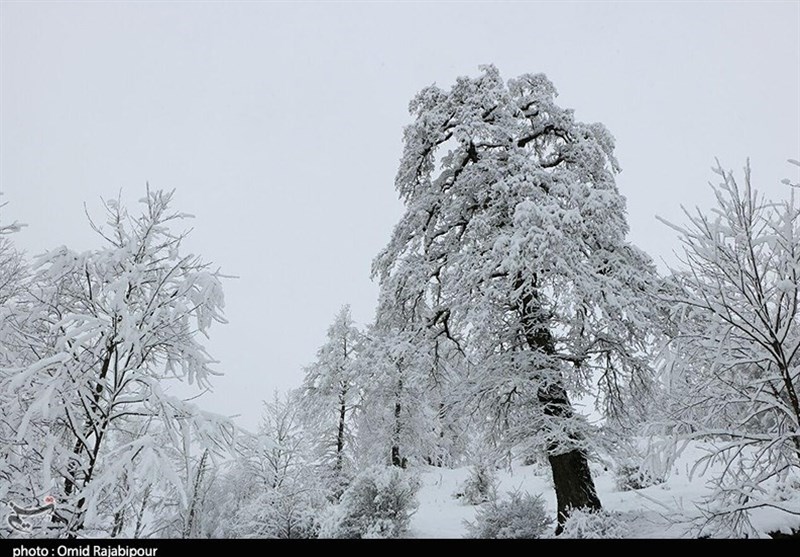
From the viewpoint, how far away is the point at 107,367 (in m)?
4.82

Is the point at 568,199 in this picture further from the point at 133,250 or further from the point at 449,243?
the point at 133,250

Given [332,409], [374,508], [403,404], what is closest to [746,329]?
[374,508]

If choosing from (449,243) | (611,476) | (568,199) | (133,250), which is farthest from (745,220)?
(611,476)

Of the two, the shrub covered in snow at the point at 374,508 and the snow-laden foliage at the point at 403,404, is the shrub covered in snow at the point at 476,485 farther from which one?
the shrub covered in snow at the point at 374,508

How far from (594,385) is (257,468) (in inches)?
521

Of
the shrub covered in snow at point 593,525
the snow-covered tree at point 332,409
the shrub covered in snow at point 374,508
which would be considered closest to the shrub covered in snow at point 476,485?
the snow-covered tree at point 332,409

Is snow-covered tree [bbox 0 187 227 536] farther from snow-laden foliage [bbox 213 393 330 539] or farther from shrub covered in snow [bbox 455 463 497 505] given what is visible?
shrub covered in snow [bbox 455 463 497 505]

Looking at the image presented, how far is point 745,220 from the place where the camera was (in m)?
4.71

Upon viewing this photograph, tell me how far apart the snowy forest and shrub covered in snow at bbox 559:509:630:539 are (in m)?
0.03

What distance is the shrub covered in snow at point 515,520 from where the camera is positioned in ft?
28.5

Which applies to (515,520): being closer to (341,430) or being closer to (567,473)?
(567,473)

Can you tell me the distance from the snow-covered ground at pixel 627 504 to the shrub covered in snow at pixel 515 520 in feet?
1.61

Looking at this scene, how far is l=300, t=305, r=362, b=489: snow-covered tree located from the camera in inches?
794
